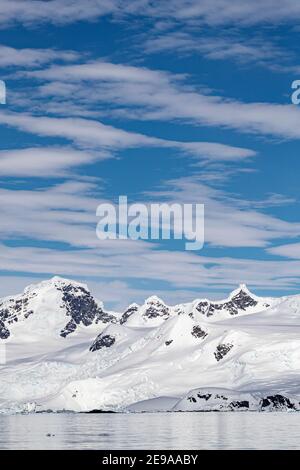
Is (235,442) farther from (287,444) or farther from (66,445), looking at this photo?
(66,445)

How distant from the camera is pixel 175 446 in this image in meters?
115
